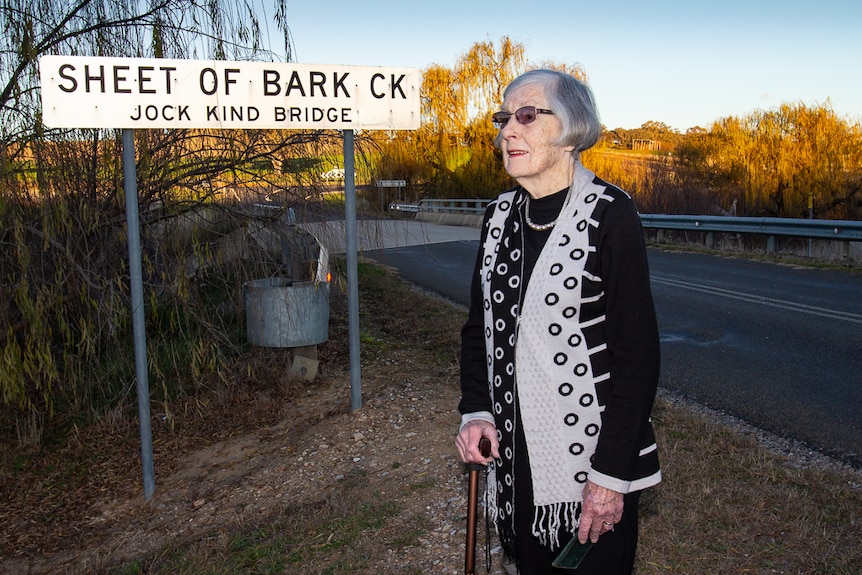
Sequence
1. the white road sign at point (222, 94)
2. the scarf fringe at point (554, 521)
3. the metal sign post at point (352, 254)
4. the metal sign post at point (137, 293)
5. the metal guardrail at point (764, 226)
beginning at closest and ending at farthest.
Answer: the scarf fringe at point (554, 521) → the white road sign at point (222, 94) → the metal sign post at point (137, 293) → the metal sign post at point (352, 254) → the metal guardrail at point (764, 226)

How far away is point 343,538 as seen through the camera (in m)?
3.96

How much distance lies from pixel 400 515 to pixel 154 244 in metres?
3.00

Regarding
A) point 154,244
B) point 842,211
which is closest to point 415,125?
point 154,244

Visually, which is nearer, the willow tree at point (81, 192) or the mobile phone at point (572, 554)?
the mobile phone at point (572, 554)

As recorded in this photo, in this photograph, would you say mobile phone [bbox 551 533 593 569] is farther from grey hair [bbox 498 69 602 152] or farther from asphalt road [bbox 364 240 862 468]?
asphalt road [bbox 364 240 862 468]

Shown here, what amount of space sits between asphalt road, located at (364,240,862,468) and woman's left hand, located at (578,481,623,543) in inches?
124

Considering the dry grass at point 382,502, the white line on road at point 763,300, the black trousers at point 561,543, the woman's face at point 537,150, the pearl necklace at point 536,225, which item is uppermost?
the woman's face at point 537,150

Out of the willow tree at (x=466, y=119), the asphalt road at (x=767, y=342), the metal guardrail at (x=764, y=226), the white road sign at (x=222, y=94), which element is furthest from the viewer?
the willow tree at (x=466, y=119)

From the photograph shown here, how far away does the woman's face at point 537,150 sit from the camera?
232 cm

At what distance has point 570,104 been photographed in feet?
7.64

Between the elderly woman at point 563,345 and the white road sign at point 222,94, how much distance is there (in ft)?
9.57

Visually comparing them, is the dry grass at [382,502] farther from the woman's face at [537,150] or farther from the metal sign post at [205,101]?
the woman's face at [537,150]

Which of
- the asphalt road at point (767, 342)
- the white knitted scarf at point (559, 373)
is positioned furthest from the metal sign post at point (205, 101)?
the white knitted scarf at point (559, 373)

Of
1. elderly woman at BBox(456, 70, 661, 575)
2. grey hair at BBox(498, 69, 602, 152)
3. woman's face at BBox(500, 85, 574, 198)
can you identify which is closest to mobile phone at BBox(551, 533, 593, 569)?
elderly woman at BBox(456, 70, 661, 575)
